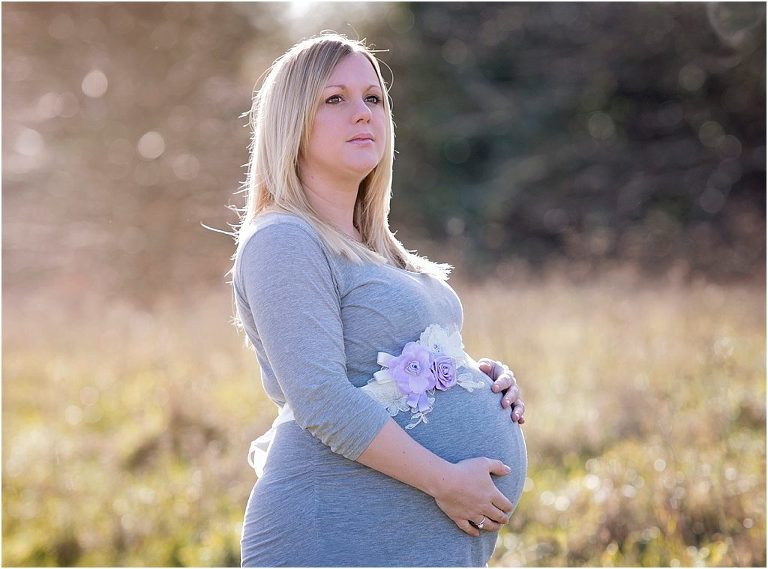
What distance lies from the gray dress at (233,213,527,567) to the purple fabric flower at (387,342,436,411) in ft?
0.13

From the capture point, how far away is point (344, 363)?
1.79 metres

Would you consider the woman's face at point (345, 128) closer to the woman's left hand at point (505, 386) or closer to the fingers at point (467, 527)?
the woman's left hand at point (505, 386)

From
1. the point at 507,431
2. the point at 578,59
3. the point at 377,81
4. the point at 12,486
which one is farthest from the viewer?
the point at 578,59

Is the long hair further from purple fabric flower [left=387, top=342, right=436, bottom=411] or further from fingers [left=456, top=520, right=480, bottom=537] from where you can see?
fingers [left=456, top=520, right=480, bottom=537]

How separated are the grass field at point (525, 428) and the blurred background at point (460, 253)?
0.02 m

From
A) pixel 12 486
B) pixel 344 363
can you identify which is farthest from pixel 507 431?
pixel 12 486

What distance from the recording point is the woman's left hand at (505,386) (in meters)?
2.12

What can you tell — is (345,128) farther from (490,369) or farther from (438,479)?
(438,479)

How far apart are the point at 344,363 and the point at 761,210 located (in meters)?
13.5

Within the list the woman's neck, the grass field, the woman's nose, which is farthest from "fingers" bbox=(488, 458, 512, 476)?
the grass field

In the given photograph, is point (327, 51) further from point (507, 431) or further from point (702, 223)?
point (702, 223)

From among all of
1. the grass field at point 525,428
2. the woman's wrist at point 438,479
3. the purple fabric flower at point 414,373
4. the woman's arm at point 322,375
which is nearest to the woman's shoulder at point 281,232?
the woman's arm at point 322,375

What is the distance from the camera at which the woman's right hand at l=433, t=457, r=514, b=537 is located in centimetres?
180

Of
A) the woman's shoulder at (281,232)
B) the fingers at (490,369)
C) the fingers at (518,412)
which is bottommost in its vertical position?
the fingers at (518,412)
